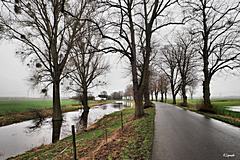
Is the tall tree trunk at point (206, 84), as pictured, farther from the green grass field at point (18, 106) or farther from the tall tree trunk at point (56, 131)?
the green grass field at point (18, 106)

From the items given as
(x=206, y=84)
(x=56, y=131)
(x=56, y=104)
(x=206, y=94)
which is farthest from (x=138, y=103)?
(x=206, y=84)

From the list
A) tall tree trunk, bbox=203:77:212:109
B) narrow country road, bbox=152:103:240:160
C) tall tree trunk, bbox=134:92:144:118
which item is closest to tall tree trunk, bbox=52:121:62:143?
tall tree trunk, bbox=134:92:144:118

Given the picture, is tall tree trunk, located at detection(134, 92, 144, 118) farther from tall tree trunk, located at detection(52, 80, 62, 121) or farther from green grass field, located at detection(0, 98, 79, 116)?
green grass field, located at detection(0, 98, 79, 116)

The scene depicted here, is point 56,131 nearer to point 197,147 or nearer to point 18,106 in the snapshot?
point 197,147

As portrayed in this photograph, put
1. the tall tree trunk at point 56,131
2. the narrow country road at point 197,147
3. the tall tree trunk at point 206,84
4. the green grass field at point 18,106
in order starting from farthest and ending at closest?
the green grass field at point 18,106, the tall tree trunk at point 206,84, the tall tree trunk at point 56,131, the narrow country road at point 197,147

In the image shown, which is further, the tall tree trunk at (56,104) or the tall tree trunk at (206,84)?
the tall tree trunk at (206,84)

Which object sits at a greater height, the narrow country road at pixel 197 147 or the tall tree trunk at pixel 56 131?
the narrow country road at pixel 197 147

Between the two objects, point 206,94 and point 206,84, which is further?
point 206,84

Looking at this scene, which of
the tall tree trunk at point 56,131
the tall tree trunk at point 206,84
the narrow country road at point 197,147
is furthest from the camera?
the tall tree trunk at point 206,84

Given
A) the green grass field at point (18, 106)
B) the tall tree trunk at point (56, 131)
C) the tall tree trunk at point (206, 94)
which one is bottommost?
the tall tree trunk at point (56, 131)

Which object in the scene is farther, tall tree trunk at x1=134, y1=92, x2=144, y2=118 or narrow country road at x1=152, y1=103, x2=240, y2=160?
tall tree trunk at x1=134, y1=92, x2=144, y2=118

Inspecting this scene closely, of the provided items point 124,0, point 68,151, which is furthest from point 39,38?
point 68,151

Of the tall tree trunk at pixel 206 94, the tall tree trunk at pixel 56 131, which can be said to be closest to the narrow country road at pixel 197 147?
the tall tree trunk at pixel 56 131

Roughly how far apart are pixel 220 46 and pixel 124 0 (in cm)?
1522
